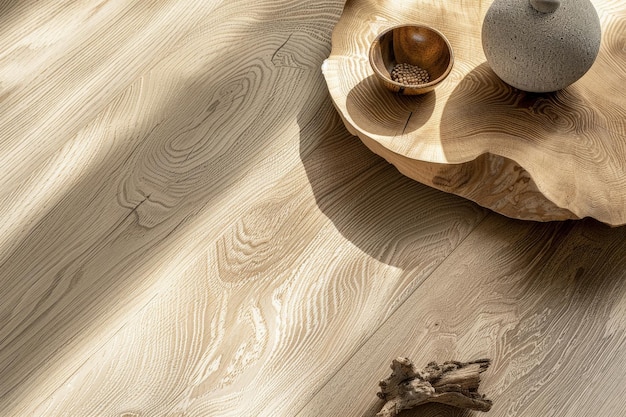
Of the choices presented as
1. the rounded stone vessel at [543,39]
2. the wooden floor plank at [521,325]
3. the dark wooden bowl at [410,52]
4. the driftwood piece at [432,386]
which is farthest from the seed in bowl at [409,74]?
Result: the driftwood piece at [432,386]

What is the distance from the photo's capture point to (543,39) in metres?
0.90

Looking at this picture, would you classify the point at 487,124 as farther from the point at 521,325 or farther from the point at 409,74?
the point at 521,325

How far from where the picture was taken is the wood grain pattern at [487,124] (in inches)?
35.4

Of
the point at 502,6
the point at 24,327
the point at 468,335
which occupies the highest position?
the point at 502,6

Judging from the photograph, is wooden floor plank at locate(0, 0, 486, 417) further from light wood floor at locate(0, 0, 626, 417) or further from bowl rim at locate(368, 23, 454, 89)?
bowl rim at locate(368, 23, 454, 89)

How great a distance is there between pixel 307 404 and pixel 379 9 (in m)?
0.58

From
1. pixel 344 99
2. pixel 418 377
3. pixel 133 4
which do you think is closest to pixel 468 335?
pixel 418 377

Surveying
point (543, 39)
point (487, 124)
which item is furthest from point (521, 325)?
point (543, 39)

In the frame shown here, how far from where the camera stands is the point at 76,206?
3.42ft

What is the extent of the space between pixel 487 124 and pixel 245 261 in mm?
379

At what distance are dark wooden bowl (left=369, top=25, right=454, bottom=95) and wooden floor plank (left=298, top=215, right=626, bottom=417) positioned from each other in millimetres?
229

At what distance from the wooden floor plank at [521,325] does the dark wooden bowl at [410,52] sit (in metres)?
0.23

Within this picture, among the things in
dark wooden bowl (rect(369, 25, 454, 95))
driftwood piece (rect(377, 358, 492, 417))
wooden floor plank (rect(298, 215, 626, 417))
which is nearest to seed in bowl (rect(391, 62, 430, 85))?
dark wooden bowl (rect(369, 25, 454, 95))

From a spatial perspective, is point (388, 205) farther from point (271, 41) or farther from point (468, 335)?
point (271, 41)
